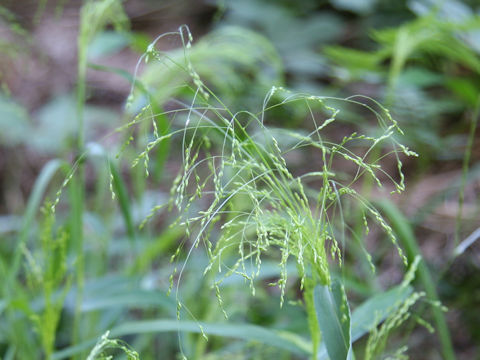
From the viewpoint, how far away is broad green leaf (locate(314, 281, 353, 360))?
20.9 inches

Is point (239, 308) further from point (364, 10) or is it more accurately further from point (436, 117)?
point (364, 10)

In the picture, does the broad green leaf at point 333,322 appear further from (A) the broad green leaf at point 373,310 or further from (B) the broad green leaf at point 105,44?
→ (B) the broad green leaf at point 105,44

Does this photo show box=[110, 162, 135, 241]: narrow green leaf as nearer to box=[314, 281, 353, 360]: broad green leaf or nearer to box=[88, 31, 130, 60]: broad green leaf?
box=[314, 281, 353, 360]: broad green leaf

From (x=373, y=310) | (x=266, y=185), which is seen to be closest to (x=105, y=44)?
(x=266, y=185)

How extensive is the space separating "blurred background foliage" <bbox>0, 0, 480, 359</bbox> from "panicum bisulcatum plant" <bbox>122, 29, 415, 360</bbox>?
0.24 ft

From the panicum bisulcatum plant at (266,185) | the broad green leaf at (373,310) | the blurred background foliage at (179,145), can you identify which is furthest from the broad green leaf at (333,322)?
the blurred background foliage at (179,145)

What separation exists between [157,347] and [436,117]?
1.12 metres

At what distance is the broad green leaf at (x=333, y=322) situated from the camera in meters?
0.53

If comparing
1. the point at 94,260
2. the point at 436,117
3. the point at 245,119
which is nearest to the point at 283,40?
Answer: the point at 245,119

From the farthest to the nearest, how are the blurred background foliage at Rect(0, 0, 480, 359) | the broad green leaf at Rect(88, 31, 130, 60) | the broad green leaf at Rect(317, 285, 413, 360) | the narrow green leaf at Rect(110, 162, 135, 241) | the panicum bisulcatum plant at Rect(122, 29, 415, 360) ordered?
the broad green leaf at Rect(88, 31, 130, 60) → the blurred background foliage at Rect(0, 0, 480, 359) → the narrow green leaf at Rect(110, 162, 135, 241) → the broad green leaf at Rect(317, 285, 413, 360) → the panicum bisulcatum plant at Rect(122, 29, 415, 360)

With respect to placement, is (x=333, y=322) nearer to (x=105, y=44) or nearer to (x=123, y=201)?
(x=123, y=201)

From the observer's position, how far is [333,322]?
540 millimetres

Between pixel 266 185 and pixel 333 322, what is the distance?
A: 1.18m

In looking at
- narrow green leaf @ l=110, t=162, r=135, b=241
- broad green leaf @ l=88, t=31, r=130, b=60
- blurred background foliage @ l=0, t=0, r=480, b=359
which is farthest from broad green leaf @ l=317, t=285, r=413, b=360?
broad green leaf @ l=88, t=31, r=130, b=60
